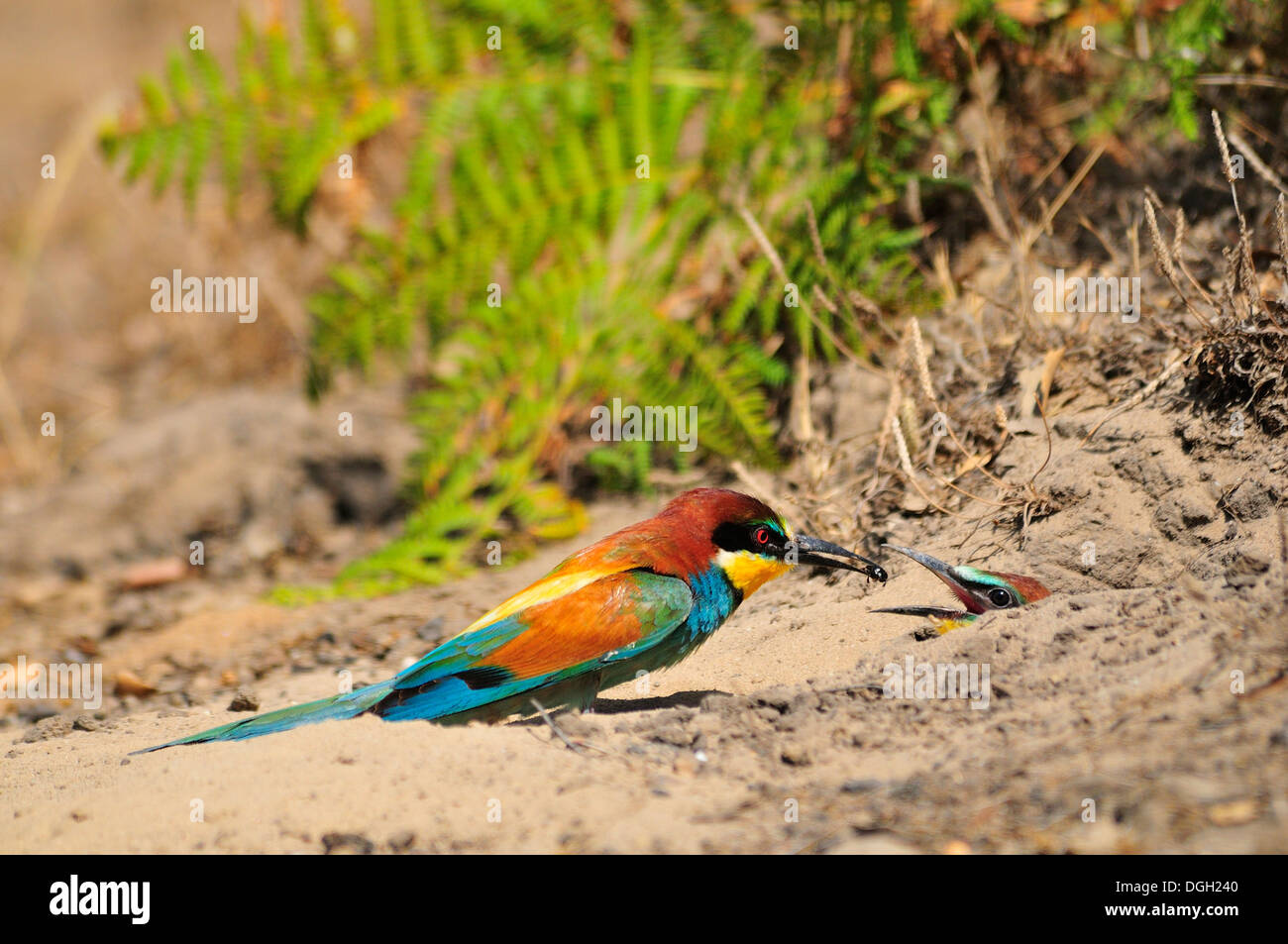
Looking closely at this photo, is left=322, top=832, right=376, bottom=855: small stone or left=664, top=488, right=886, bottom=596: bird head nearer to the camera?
left=322, top=832, right=376, bottom=855: small stone

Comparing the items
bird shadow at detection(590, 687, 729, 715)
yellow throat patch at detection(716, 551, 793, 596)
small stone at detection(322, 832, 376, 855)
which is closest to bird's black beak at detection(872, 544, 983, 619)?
yellow throat patch at detection(716, 551, 793, 596)

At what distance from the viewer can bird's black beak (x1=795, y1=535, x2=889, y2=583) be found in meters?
3.37

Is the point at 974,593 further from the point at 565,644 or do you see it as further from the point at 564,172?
the point at 564,172

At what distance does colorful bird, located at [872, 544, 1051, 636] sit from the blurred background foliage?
4.69 ft

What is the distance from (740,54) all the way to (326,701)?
329 centimetres

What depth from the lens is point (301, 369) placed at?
6340mm

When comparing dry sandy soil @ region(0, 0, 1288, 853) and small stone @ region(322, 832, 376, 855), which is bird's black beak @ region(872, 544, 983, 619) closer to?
dry sandy soil @ region(0, 0, 1288, 853)

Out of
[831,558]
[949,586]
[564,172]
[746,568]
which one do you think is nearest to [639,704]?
[746,568]

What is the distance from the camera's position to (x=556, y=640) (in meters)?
3.07

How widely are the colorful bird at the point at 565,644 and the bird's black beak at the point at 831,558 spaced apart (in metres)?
0.02

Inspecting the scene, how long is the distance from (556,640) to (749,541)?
70 centimetres

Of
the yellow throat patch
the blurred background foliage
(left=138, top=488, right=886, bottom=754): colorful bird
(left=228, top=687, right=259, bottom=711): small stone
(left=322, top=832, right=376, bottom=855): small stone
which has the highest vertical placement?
the blurred background foliage
